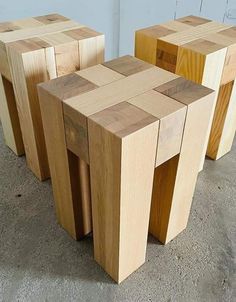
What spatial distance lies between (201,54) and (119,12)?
3.80 feet

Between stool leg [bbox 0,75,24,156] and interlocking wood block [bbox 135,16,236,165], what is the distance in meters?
0.50

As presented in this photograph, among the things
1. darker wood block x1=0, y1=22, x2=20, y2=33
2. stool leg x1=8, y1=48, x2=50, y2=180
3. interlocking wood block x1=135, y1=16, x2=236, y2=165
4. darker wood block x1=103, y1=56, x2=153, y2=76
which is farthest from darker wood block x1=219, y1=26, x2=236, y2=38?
darker wood block x1=0, y1=22, x2=20, y2=33

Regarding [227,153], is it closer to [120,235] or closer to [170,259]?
[170,259]

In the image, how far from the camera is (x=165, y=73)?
0.84m

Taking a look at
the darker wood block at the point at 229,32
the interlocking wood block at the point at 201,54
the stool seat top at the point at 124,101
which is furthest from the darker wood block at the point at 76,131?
the darker wood block at the point at 229,32

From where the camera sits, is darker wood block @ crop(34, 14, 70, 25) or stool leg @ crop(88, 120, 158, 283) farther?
darker wood block @ crop(34, 14, 70, 25)

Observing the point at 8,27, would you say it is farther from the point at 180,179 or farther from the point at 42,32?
the point at 180,179

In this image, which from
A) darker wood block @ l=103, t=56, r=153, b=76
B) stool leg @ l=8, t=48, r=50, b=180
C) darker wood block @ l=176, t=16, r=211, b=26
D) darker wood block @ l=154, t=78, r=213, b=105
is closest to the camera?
darker wood block @ l=154, t=78, r=213, b=105

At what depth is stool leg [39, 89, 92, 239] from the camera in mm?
774

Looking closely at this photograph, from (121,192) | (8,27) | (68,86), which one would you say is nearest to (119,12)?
(8,27)

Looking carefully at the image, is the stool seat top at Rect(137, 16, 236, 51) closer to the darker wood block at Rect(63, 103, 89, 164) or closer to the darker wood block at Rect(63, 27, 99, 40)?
the darker wood block at Rect(63, 27, 99, 40)

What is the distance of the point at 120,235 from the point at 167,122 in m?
0.29

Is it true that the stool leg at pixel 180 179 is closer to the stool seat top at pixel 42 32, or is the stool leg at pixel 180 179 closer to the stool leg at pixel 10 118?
the stool seat top at pixel 42 32

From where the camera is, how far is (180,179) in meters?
0.86
